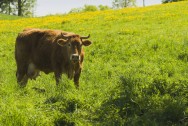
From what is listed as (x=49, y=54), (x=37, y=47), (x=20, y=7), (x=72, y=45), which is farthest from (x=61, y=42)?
(x=20, y=7)

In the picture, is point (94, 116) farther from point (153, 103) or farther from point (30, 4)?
point (30, 4)

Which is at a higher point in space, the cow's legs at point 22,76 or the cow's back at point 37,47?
the cow's back at point 37,47

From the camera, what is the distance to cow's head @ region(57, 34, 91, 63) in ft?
34.8

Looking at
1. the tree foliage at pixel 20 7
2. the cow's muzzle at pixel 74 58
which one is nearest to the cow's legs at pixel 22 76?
the cow's muzzle at pixel 74 58

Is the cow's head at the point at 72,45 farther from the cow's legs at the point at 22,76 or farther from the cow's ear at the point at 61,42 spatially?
the cow's legs at the point at 22,76

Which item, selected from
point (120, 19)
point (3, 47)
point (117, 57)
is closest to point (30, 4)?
point (120, 19)

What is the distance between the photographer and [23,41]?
12.7 metres

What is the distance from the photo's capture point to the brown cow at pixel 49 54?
1112cm

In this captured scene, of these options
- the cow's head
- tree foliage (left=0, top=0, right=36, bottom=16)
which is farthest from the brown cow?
tree foliage (left=0, top=0, right=36, bottom=16)

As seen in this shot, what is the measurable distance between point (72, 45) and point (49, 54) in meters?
1.24

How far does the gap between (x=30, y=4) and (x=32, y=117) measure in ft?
286

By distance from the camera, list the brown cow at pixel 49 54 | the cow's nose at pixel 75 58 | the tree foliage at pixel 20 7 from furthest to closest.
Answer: the tree foliage at pixel 20 7 → the brown cow at pixel 49 54 → the cow's nose at pixel 75 58

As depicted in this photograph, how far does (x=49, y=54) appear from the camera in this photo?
39.0ft

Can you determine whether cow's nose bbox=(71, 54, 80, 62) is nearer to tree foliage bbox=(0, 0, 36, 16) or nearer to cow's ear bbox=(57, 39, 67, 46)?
cow's ear bbox=(57, 39, 67, 46)
